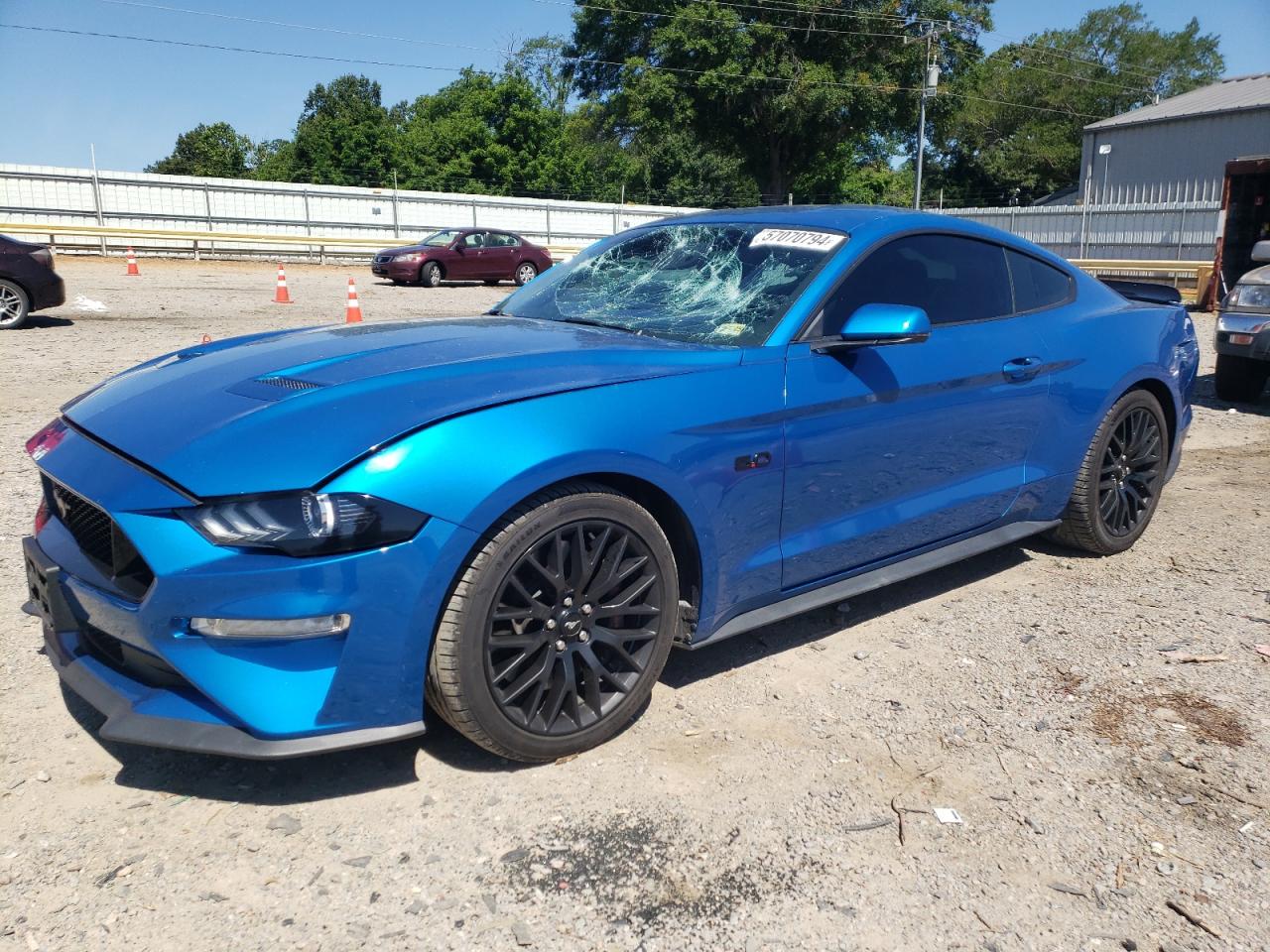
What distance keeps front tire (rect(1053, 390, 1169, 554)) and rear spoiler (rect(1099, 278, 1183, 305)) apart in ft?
2.13

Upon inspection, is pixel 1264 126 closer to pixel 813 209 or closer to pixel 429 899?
pixel 813 209

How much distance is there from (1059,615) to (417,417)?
9.37 feet

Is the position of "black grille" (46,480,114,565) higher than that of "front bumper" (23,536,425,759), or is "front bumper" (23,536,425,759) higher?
"black grille" (46,480,114,565)

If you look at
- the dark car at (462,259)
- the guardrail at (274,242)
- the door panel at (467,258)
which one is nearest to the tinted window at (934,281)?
the guardrail at (274,242)

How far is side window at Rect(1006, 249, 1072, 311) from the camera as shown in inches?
172

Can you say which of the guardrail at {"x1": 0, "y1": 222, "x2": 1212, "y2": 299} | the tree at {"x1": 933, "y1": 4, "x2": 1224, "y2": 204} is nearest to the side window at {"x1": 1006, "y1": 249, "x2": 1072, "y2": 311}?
the guardrail at {"x1": 0, "y1": 222, "x2": 1212, "y2": 299}

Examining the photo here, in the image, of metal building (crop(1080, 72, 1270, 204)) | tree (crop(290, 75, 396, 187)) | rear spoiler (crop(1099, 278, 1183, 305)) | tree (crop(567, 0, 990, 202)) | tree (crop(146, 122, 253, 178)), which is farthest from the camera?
tree (crop(146, 122, 253, 178))

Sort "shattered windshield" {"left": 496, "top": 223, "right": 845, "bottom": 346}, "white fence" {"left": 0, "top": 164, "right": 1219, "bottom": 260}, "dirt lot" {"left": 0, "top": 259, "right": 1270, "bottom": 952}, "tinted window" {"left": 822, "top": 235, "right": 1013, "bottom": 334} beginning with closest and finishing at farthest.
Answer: "dirt lot" {"left": 0, "top": 259, "right": 1270, "bottom": 952} < "shattered windshield" {"left": 496, "top": 223, "right": 845, "bottom": 346} < "tinted window" {"left": 822, "top": 235, "right": 1013, "bottom": 334} < "white fence" {"left": 0, "top": 164, "right": 1219, "bottom": 260}

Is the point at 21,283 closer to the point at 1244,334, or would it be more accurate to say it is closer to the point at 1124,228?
the point at 1244,334

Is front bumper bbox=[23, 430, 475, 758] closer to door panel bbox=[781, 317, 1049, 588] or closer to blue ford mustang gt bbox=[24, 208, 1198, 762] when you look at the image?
blue ford mustang gt bbox=[24, 208, 1198, 762]

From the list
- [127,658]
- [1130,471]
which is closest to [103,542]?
[127,658]

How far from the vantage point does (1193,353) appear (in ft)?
17.3

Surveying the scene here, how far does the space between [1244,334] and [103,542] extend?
8.60 meters

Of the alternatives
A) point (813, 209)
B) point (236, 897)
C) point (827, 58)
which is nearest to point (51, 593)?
point (236, 897)
